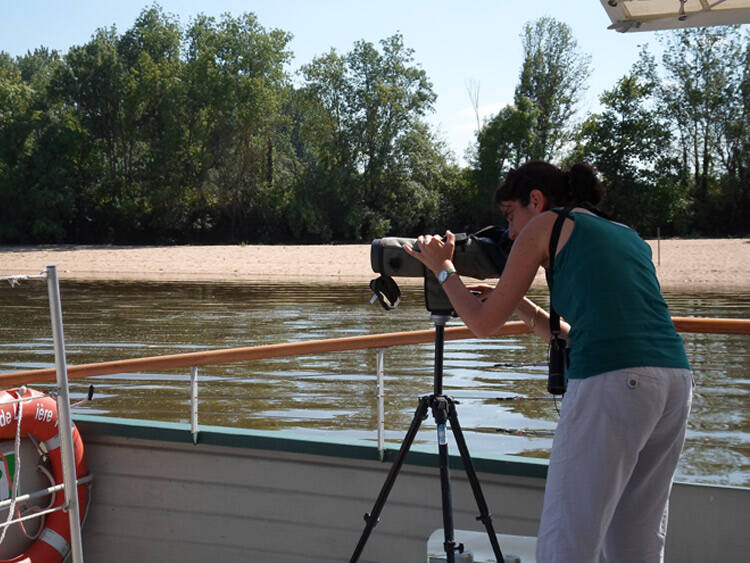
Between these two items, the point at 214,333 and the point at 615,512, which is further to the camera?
the point at 214,333

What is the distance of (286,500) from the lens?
2398 millimetres

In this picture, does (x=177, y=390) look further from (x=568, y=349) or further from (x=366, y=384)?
(x=568, y=349)

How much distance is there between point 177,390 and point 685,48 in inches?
1212

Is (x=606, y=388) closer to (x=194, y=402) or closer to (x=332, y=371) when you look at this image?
(x=194, y=402)

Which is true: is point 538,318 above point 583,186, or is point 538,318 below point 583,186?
below

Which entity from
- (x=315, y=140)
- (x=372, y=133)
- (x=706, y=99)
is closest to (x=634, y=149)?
(x=706, y=99)

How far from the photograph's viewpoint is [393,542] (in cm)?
230

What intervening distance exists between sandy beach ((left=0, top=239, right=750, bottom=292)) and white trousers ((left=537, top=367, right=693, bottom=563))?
1675 cm

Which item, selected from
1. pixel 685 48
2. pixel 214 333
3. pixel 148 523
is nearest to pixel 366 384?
pixel 214 333

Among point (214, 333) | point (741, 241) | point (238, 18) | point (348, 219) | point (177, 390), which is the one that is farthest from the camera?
point (238, 18)

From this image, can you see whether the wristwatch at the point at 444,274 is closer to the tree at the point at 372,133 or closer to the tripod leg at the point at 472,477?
the tripod leg at the point at 472,477

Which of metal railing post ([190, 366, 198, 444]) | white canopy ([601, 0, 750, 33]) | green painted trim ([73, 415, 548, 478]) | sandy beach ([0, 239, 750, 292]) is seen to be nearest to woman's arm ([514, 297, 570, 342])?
green painted trim ([73, 415, 548, 478])

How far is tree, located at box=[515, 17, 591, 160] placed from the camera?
3434 centimetres

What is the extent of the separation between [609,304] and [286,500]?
137 cm
